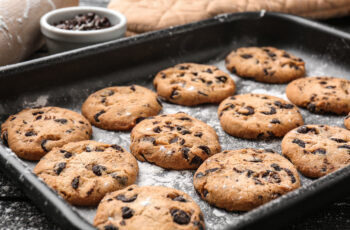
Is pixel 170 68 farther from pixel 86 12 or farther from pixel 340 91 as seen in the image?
pixel 340 91

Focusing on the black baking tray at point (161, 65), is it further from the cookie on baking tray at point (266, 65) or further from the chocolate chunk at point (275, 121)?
the chocolate chunk at point (275, 121)

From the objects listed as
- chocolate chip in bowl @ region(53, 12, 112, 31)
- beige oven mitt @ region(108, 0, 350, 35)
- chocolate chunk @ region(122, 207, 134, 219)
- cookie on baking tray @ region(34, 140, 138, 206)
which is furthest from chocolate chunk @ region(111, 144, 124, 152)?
beige oven mitt @ region(108, 0, 350, 35)

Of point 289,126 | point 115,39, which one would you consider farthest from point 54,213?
point 115,39

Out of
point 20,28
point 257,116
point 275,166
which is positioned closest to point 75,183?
point 275,166

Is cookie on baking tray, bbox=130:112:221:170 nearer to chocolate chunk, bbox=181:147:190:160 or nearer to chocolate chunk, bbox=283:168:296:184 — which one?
chocolate chunk, bbox=181:147:190:160

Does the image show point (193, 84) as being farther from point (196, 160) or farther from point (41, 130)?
point (41, 130)

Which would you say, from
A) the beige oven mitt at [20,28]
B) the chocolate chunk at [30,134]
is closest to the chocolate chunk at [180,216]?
the chocolate chunk at [30,134]
